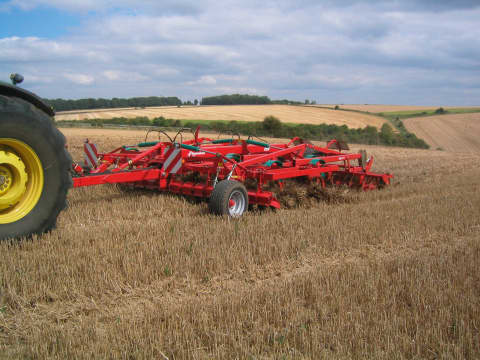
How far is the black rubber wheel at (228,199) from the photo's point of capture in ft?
17.3

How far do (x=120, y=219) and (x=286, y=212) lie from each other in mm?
2237

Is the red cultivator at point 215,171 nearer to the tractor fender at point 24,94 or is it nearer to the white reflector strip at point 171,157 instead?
the white reflector strip at point 171,157

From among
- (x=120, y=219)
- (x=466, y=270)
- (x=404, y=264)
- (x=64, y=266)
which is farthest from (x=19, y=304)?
(x=466, y=270)

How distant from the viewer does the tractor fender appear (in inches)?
135

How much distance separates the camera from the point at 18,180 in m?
3.51

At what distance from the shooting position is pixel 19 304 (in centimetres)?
277

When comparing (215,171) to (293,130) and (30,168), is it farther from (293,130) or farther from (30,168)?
(293,130)

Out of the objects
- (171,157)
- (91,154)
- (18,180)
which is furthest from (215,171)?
(18,180)

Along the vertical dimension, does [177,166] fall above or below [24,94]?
below

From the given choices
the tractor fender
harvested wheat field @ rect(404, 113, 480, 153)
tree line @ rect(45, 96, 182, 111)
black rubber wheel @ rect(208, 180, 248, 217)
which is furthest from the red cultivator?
tree line @ rect(45, 96, 182, 111)

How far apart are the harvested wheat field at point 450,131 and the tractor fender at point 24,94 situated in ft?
95.9

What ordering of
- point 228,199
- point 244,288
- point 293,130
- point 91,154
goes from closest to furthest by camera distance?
point 244,288 < point 228,199 < point 91,154 < point 293,130

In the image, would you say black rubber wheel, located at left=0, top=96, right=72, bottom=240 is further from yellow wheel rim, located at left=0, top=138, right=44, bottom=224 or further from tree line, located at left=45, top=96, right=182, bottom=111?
tree line, located at left=45, top=96, right=182, bottom=111

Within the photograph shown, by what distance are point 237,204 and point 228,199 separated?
0.37 meters
